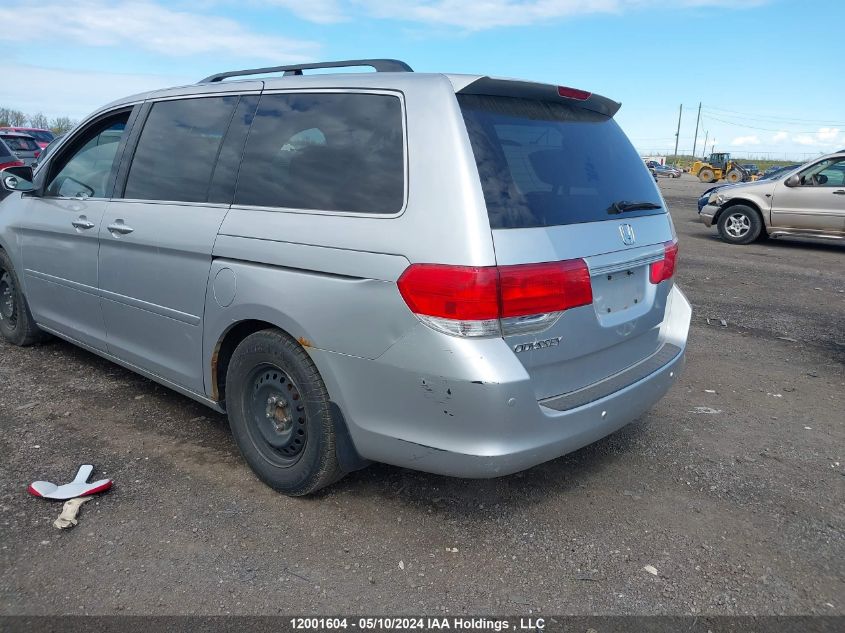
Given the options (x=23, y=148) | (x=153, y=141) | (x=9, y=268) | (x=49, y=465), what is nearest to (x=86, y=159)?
(x=153, y=141)

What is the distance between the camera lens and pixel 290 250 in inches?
114

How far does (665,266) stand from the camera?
3.38 meters

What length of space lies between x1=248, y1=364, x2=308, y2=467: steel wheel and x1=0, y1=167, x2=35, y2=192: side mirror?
2576mm

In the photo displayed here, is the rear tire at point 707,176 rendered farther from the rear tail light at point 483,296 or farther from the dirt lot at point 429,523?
the rear tail light at point 483,296

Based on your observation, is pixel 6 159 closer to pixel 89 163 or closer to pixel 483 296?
pixel 89 163

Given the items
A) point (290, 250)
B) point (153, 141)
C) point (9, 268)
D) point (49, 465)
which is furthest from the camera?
point (9, 268)

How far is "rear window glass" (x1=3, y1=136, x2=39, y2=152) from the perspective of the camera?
1844 centimetres

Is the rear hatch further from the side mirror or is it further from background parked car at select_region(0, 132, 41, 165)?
background parked car at select_region(0, 132, 41, 165)

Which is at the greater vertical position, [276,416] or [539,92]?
[539,92]

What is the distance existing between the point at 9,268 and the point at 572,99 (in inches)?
171

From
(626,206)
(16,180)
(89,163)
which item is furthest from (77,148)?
(626,206)

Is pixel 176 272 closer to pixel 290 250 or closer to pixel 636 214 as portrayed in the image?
pixel 290 250

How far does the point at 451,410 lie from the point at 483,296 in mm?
444

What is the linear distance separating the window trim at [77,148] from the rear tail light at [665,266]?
10.1 ft
